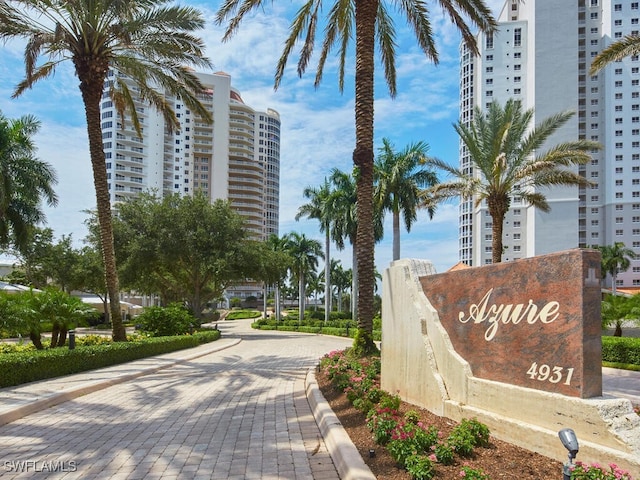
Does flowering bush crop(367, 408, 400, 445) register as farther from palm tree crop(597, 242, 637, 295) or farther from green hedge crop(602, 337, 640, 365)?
palm tree crop(597, 242, 637, 295)

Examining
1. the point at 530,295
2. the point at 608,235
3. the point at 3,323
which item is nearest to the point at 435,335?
the point at 530,295

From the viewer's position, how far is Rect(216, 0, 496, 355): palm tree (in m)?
12.6

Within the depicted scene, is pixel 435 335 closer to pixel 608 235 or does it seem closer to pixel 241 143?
pixel 608 235

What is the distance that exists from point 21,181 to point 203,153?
102 m

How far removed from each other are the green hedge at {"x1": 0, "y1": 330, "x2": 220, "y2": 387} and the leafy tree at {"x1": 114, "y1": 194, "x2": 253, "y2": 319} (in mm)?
13237

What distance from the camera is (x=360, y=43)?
1283cm

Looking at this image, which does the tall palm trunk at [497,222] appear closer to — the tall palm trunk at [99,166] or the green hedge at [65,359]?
the green hedge at [65,359]

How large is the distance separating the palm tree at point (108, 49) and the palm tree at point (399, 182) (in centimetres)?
1571

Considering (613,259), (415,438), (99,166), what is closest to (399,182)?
(99,166)

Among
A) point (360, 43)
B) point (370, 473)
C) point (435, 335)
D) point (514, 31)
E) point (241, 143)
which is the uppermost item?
point (514, 31)

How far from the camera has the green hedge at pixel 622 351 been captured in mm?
17438

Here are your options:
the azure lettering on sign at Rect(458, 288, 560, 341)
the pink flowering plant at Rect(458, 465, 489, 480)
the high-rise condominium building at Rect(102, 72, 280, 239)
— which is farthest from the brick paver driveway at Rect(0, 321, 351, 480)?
the high-rise condominium building at Rect(102, 72, 280, 239)

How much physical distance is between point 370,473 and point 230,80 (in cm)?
13421

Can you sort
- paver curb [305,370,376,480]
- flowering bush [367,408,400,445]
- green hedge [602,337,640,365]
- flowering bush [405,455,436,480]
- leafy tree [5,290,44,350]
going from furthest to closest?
green hedge [602,337,640,365], leafy tree [5,290,44,350], flowering bush [367,408,400,445], paver curb [305,370,376,480], flowering bush [405,455,436,480]
